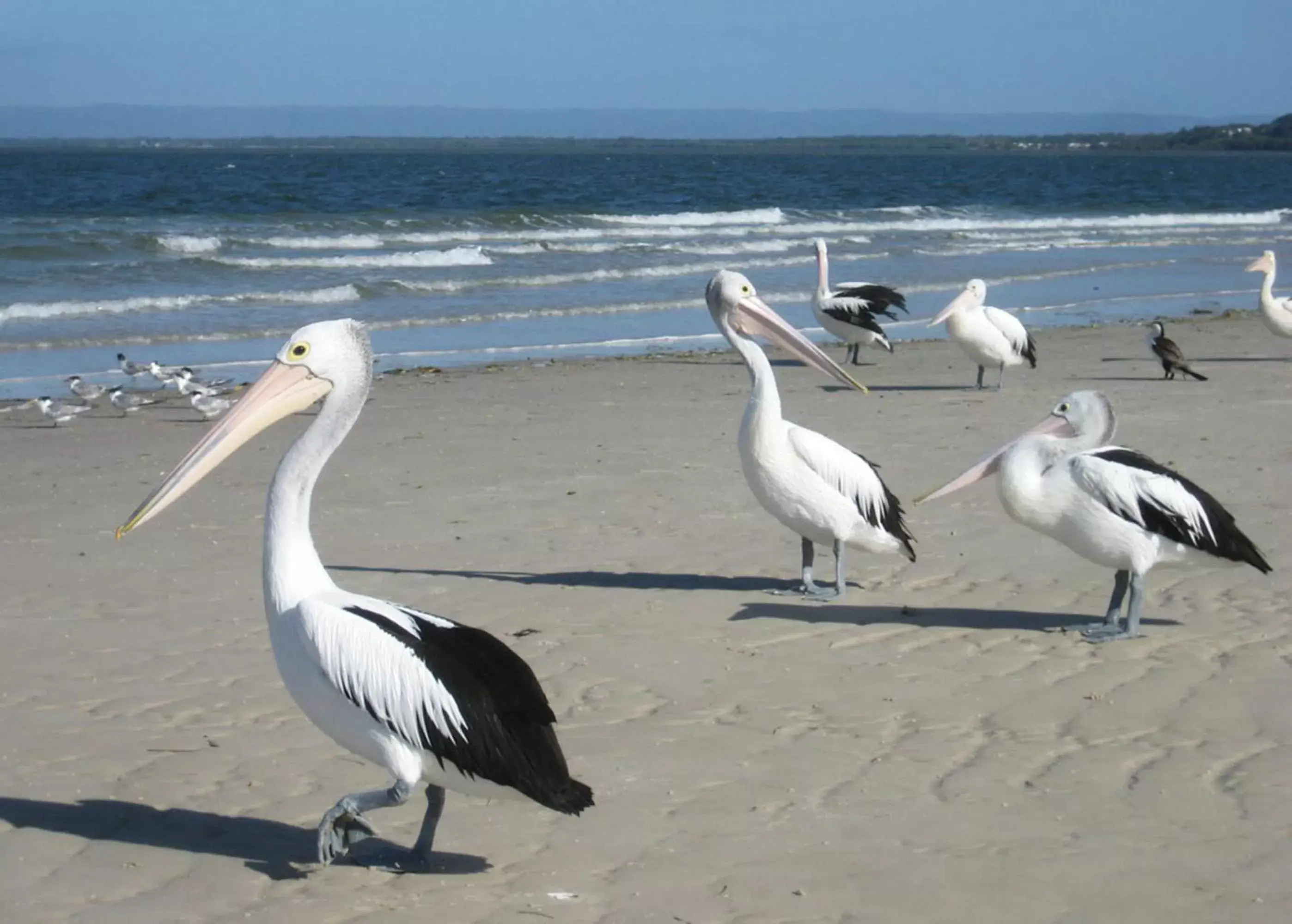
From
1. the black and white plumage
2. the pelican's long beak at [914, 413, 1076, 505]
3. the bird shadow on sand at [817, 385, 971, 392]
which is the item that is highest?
the pelican's long beak at [914, 413, 1076, 505]

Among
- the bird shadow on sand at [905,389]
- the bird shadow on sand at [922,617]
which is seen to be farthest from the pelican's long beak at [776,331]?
the bird shadow on sand at [905,389]

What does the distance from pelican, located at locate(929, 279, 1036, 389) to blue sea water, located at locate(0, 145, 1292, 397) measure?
152 inches

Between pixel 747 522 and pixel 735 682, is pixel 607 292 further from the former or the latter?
pixel 735 682

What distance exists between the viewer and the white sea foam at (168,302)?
17.0m

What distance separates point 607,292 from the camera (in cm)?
2053

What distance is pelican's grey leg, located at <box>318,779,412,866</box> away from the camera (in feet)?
11.6

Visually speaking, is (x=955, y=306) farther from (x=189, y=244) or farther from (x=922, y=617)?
(x=189, y=244)

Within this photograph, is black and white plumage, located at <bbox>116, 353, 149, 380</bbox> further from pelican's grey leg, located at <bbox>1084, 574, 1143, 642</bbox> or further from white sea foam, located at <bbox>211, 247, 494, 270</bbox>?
white sea foam, located at <bbox>211, 247, 494, 270</bbox>

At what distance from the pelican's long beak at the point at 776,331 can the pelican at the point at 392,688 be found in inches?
124

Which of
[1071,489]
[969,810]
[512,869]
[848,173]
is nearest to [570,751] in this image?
[512,869]

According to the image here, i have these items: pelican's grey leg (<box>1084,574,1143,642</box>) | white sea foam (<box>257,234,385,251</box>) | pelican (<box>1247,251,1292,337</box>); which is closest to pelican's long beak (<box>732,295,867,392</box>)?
pelican's grey leg (<box>1084,574,1143,642</box>)

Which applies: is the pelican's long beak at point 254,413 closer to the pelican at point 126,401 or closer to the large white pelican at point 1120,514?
the large white pelican at point 1120,514

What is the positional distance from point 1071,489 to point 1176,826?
190 cm

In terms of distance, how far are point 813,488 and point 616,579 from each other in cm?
87
